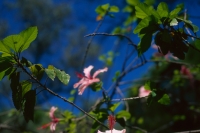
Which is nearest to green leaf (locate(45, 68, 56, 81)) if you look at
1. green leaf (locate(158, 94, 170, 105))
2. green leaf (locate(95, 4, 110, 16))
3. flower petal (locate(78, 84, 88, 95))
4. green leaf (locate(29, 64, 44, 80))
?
green leaf (locate(29, 64, 44, 80))

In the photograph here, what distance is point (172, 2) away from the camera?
2.77 m

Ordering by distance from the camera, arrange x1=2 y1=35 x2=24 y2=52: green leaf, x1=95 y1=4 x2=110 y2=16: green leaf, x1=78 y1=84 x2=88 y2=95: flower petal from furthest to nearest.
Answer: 1. x1=95 y1=4 x2=110 y2=16: green leaf
2. x1=78 y1=84 x2=88 y2=95: flower petal
3. x1=2 y1=35 x2=24 y2=52: green leaf

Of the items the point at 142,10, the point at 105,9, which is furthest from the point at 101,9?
the point at 142,10

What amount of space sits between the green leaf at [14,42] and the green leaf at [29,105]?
0.15 meters

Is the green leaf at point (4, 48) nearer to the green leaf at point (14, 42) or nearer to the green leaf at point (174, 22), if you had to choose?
the green leaf at point (14, 42)

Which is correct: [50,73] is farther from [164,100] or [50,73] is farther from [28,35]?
[164,100]

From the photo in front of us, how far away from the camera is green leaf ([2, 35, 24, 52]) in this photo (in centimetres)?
69

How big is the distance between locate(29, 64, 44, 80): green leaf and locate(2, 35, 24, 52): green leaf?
8 centimetres

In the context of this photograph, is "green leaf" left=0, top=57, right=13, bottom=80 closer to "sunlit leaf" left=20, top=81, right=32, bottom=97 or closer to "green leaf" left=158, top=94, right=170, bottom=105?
"sunlit leaf" left=20, top=81, right=32, bottom=97

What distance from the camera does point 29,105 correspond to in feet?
2.54

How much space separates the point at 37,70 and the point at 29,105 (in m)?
0.11

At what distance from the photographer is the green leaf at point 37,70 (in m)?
0.77

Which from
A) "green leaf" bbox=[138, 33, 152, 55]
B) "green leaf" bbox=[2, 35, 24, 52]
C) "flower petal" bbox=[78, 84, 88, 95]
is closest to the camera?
"green leaf" bbox=[2, 35, 24, 52]

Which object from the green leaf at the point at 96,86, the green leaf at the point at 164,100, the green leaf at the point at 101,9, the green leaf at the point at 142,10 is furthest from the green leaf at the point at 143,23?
the green leaf at the point at 101,9
